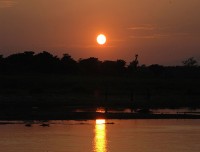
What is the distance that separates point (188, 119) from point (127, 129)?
706cm

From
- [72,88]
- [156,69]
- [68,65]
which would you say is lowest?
[72,88]

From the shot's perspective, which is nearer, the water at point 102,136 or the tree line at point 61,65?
the water at point 102,136

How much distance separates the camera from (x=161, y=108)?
49.1m

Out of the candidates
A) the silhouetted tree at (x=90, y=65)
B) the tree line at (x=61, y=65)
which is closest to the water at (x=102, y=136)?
the tree line at (x=61, y=65)

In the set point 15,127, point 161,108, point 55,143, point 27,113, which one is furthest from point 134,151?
point 161,108

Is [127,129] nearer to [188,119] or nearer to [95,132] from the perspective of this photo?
[95,132]

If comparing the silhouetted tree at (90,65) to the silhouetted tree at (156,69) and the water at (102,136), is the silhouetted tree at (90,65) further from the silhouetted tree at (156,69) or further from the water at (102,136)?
the water at (102,136)

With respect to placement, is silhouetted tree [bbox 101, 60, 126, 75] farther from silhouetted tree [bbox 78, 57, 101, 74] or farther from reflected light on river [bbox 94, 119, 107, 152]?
reflected light on river [bbox 94, 119, 107, 152]

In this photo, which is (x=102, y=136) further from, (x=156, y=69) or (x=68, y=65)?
(x=156, y=69)

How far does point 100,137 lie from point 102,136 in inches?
17.0

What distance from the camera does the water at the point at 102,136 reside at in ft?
89.0

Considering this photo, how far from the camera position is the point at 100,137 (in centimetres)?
3061

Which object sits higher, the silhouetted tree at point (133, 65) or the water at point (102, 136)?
the silhouetted tree at point (133, 65)

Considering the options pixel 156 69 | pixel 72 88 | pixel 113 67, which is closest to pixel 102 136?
pixel 72 88
